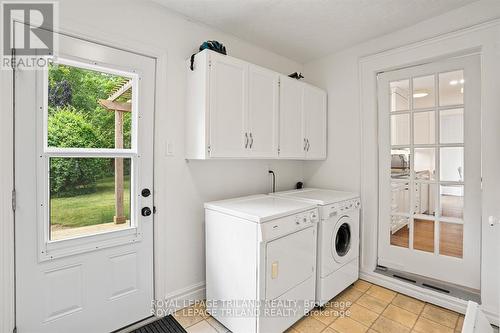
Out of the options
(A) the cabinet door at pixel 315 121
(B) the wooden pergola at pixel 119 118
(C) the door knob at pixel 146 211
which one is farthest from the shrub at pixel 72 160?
(A) the cabinet door at pixel 315 121

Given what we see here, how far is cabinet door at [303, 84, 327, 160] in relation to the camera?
2.79 m

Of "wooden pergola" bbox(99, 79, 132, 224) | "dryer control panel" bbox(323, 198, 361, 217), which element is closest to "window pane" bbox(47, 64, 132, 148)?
"wooden pergola" bbox(99, 79, 132, 224)

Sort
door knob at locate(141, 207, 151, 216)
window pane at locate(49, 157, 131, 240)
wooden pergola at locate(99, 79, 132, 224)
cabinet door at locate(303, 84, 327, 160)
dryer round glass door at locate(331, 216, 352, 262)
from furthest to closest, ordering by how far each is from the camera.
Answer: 1. cabinet door at locate(303, 84, 327, 160)
2. dryer round glass door at locate(331, 216, 352, 262)
3. door knob at locate(141, 207, 151, 216)
4. wooden pergola at locate(99, 79, 132, 224)
5. window pane at locate(49, 157, 131, 240)

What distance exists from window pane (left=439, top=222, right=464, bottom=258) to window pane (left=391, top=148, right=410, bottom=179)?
57 cm

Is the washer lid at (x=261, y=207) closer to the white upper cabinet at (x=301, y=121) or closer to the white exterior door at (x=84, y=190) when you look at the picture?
the white upper cabinet at (x=301, y=121)

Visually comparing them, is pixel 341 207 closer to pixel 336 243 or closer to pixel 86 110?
pixel 336 243

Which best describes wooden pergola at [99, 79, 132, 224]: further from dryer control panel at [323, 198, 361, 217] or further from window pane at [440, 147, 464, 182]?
window pane at [440, 147, 464, 182]

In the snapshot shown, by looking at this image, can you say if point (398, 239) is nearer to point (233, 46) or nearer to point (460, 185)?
point (460, 185)

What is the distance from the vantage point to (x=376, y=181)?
2707 mm

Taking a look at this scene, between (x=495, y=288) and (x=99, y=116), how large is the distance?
3.32 meters

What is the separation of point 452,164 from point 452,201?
342 mm

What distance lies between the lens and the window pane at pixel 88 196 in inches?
64.7

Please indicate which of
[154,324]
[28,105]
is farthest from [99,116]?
[154,324]

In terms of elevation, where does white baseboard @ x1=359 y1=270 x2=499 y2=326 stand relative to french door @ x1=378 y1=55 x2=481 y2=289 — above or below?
below
